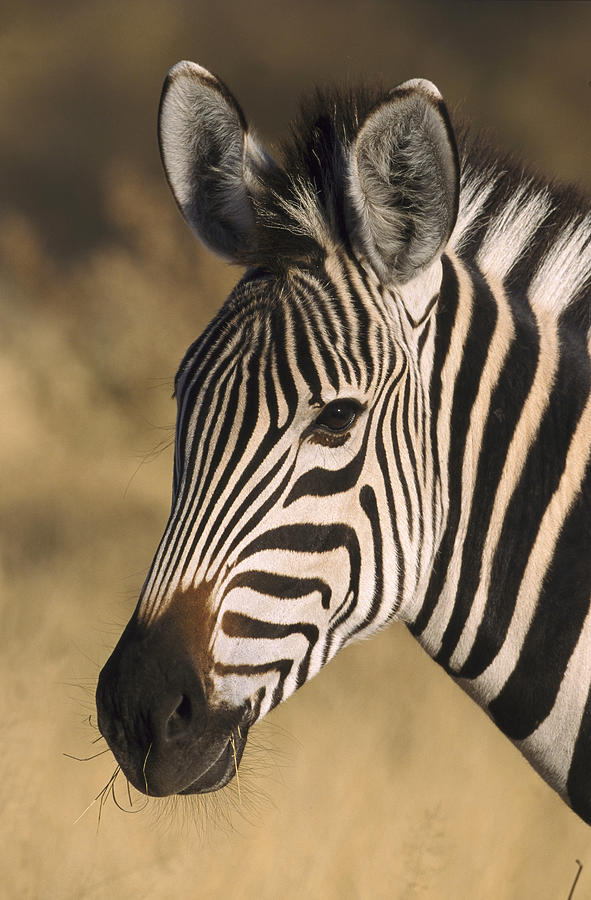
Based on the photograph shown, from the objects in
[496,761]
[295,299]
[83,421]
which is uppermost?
[295,299]

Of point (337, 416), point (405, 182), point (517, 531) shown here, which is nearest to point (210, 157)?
point (405, 182)

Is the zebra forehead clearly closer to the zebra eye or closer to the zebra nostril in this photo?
the zebra eye

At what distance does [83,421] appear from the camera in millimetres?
6152

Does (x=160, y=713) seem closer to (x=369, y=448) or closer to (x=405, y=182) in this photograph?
(x=369, y=448)

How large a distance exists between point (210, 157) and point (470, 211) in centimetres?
79

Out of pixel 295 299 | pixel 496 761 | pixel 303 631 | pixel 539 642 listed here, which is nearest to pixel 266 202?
pixel 295 299

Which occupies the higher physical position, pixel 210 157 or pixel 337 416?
pixel 210 157

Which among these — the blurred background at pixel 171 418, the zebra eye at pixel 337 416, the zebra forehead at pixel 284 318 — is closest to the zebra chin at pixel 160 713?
the zebra eye at pixel 337 416

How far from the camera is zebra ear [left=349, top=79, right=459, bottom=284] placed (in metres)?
1.74

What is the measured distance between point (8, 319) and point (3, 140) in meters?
1.43

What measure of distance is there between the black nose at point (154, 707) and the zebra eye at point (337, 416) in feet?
1.98

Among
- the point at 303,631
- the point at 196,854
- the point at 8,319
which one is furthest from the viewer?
the point at 8,319

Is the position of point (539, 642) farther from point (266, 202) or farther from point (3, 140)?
point (3, 140)

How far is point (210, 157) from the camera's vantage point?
227 centimetres
